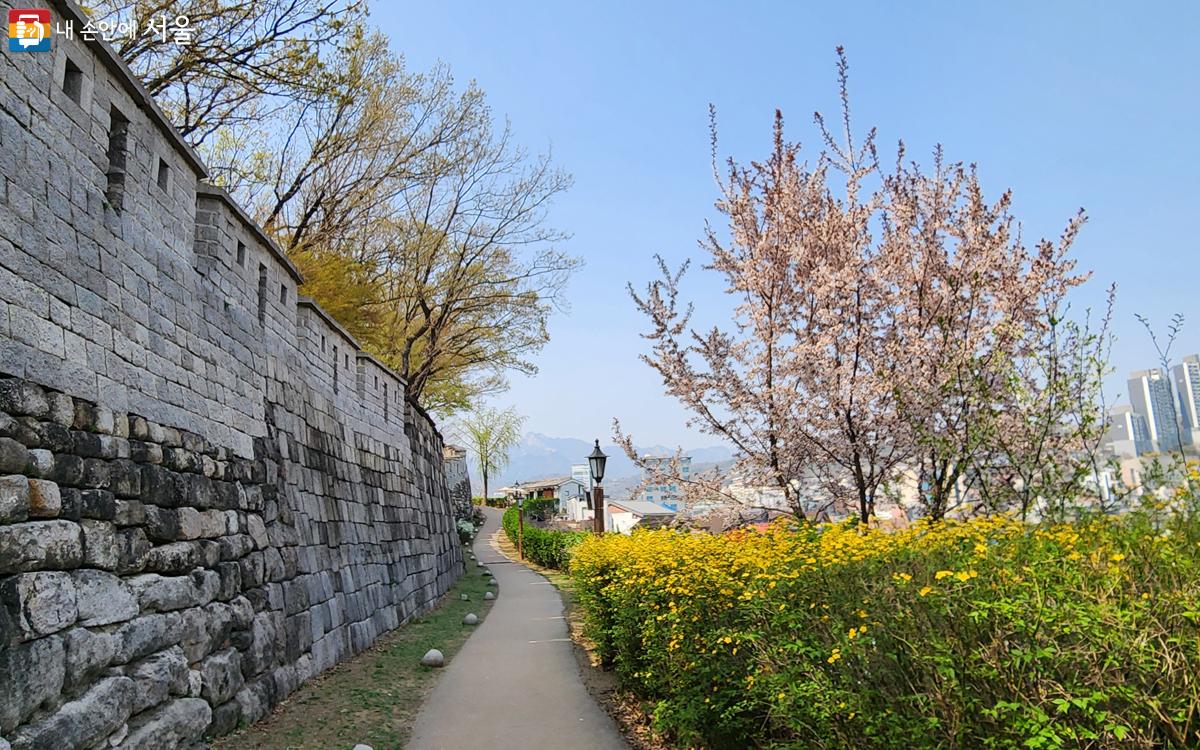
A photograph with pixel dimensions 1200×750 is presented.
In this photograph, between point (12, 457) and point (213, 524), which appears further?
point (213, 524)

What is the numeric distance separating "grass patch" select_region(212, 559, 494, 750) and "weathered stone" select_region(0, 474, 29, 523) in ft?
8.20

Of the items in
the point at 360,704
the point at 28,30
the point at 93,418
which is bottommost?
the point at 360,704

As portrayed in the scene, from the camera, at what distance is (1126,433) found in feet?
18.8

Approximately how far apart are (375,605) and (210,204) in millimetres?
6038

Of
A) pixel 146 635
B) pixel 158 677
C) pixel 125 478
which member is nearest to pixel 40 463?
pixel 125 478

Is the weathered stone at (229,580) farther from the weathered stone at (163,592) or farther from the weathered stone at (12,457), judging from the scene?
the weathered stone at (12,457)

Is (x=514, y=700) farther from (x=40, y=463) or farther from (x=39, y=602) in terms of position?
(x=40, y=463)

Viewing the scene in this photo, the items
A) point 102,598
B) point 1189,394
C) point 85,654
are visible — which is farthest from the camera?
point 1189,394

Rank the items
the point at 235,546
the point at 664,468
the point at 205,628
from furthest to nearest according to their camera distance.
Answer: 1. the point at 664,468
2. the point at 235,546
3. the point at 205,628

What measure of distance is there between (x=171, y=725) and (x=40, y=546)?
1.68 metres

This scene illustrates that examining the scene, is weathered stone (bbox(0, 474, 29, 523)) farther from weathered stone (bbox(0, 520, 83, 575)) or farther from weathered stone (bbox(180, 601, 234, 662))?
weathered stone (bbox(180, 601, 234, 662))

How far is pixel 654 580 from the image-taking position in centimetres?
567

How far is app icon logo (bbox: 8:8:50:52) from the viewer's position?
159 inches

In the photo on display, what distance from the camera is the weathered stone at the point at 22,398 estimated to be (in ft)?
12.3
